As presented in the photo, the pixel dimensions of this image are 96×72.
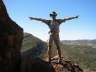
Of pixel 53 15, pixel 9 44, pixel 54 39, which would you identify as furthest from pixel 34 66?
pixel 53 15

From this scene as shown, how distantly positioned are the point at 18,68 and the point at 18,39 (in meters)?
1.57

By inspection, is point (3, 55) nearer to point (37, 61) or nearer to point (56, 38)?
point (37, 61)

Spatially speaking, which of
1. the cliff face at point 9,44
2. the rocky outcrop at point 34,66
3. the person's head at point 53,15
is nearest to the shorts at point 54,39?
the person's head at point 53,15

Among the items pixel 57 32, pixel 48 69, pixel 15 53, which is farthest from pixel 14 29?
pixel 57 32

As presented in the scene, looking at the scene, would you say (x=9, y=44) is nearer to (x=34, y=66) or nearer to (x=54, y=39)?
(x=34, y=66)

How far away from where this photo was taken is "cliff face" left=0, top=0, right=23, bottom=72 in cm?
868

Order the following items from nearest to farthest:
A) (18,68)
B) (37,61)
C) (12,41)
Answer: (12,41)
(18,68)
(37,61)

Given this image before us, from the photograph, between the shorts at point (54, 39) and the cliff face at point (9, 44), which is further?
the shorts at point (54, 39)

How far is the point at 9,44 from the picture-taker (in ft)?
30.0

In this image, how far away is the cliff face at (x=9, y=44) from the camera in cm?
868

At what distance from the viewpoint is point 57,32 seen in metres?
14.1

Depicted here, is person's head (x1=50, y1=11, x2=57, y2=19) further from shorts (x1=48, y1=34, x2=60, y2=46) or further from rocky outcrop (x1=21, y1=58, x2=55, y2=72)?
rocky outcrop (x1=21, y1=58, x2=55, y2=72)

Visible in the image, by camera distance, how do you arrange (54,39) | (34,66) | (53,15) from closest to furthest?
(34,66) → (53,15) → (54,39)

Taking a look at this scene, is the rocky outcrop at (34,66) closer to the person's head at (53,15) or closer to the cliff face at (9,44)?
the cliff face at (9,44)
